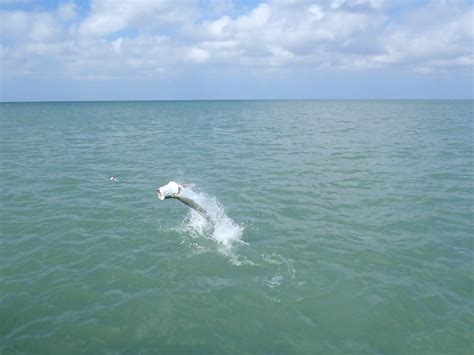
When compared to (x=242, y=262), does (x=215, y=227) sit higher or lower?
higher

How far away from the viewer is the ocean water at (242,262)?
9.94 m

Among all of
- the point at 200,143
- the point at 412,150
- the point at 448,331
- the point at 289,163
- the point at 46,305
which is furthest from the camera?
the point at 200,143

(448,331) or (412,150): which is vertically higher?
(412,150)

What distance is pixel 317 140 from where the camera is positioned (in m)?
42.1

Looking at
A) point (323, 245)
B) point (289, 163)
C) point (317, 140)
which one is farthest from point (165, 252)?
point (317, 140)

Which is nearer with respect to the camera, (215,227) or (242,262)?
(242,262)

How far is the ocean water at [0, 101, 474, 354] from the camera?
32.6 ft

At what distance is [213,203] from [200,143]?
23.1m

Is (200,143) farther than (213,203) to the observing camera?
Yes

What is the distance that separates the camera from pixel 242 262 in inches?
533

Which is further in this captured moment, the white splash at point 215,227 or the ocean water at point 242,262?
the white splash at point 215,227

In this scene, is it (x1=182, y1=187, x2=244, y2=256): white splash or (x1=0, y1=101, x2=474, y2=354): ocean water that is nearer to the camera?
(x1=0, y1=101, x2=474, y2=354): ocean water

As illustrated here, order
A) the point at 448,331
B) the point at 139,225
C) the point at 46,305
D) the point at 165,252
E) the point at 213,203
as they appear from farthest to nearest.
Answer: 1. the point at 213,203
2. the point at 139,225
3. the point at 165,252
4. the point at 46,305
5. the point at 448,331

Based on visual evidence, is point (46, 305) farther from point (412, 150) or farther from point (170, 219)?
point (412, 150)
